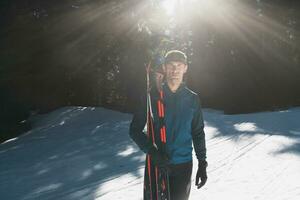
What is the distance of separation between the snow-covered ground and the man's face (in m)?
4.10

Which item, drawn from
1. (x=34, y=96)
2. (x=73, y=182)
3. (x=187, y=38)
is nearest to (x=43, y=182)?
(x=73, y=182)

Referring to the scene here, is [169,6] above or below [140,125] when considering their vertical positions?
above

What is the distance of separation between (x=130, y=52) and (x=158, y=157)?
58.9 feet

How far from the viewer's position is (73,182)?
26.6 ft

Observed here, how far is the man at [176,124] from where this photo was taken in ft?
9.86

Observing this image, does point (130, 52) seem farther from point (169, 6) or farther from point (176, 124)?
point (176, 124)

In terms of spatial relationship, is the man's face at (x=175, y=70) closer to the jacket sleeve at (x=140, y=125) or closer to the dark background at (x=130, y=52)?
the jacket sleeve at (x=140, y=125)

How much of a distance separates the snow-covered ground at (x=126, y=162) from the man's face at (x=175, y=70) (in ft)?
13.4

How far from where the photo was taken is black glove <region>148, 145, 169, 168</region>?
2912 millimetres

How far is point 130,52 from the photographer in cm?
2062

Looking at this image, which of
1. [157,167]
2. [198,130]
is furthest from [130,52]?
[157,167]

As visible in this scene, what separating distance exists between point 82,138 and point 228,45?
569 inches

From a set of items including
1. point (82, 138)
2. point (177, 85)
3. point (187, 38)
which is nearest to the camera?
point (177, 85)

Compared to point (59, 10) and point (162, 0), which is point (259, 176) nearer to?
point (59, 10)
